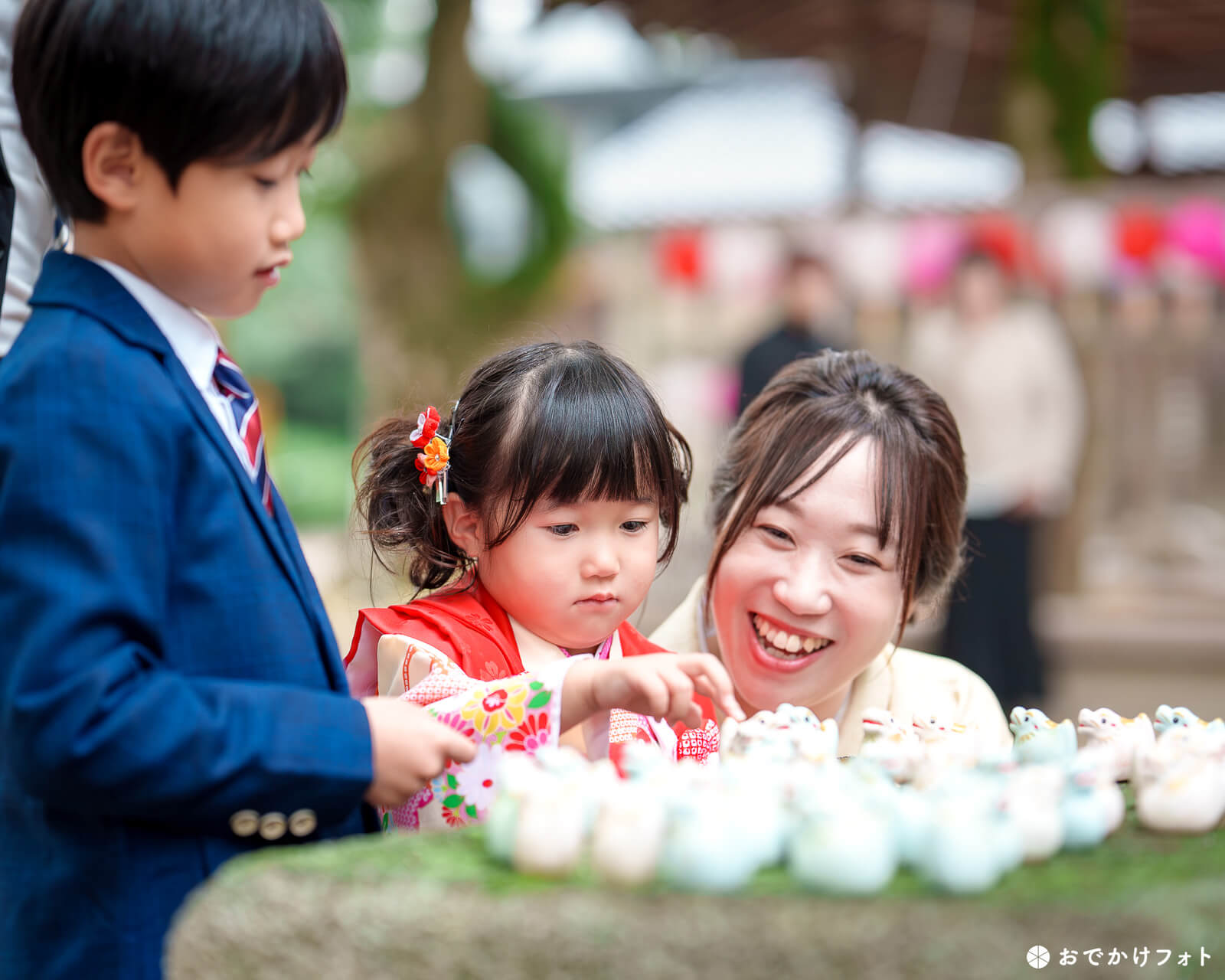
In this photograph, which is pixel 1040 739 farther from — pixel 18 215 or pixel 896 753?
pixel 18 215

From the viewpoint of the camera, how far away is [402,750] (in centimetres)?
111

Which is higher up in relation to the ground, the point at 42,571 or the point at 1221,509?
the point at 42,571

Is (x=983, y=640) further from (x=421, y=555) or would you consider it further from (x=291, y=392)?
(x=291, y=392)

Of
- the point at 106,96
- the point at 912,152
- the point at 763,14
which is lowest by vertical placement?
the point at 106,96

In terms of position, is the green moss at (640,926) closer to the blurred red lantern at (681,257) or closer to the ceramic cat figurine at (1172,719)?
the ceramic cat figurine at (1172,719)

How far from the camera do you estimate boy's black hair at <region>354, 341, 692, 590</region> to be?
5.40 feet

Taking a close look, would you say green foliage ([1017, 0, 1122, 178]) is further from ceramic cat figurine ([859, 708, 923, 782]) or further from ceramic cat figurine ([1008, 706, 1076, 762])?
ceramic cat figurine ([859, 708, 923, 782])

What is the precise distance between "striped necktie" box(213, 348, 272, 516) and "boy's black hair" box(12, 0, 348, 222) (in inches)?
7.7

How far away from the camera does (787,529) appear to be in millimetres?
1932

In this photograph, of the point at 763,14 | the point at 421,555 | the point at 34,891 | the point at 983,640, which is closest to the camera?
the point at 34,891

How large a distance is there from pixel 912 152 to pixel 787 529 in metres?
7.32

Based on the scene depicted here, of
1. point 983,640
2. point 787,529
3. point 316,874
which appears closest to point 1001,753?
point 316,874
